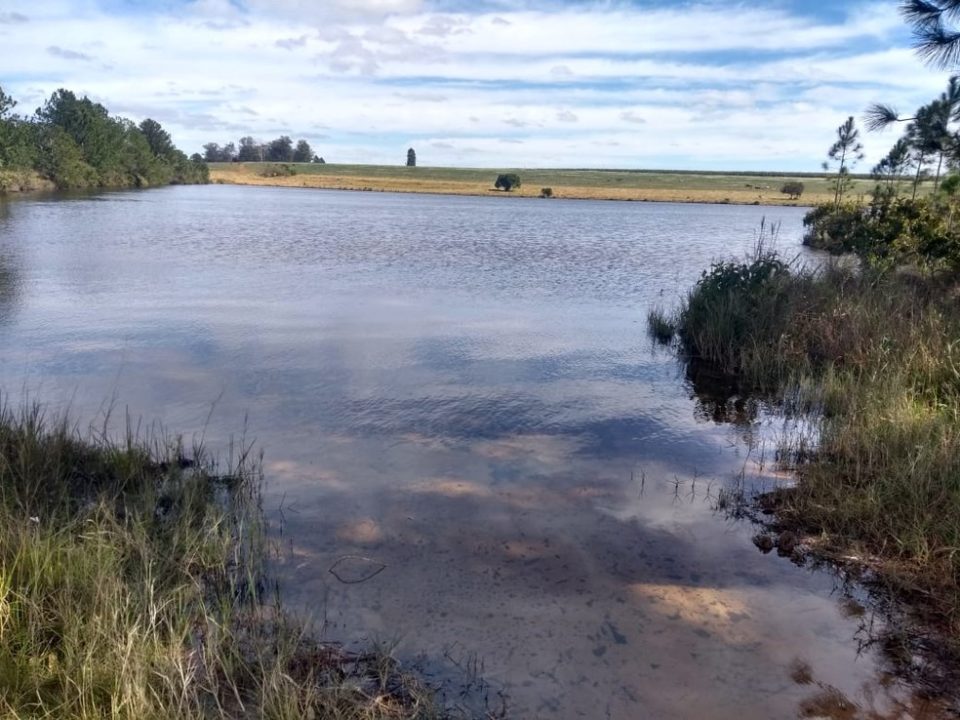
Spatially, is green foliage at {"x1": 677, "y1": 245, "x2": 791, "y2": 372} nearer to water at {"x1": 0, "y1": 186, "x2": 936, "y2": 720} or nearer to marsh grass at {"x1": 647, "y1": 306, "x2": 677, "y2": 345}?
marsh grass at {"x1": 647, "y1": 306, "x2": 677, "y2": 345}

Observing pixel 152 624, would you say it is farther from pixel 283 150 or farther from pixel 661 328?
pixel 283 150

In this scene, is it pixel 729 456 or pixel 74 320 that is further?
pixel 74 320

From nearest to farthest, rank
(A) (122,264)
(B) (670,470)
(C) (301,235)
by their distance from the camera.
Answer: (B) (670,470)
(A) (122,264)
(C) (301,235)

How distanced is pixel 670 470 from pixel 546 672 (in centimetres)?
376

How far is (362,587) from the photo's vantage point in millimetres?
5398

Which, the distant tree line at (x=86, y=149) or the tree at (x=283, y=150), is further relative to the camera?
the tree at (x=283, y=150)

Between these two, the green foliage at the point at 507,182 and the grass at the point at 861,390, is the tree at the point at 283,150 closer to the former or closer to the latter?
the green foliage at the point at 507,182

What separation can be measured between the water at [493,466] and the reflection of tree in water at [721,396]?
8 cm

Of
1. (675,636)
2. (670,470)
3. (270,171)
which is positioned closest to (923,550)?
(675,636)

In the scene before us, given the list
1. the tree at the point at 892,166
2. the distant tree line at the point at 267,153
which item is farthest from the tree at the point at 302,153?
the tree at the point at 892,166

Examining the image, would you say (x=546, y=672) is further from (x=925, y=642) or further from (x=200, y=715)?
(x=925, y=642)

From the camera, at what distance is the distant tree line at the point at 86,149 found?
2554 inches

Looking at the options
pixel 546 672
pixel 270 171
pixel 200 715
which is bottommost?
pixel 546 672

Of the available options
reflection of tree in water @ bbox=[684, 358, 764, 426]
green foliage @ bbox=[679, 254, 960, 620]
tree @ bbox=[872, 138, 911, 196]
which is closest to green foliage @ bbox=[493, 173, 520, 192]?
tree @ bbox=[872, 138, 911, 196]
